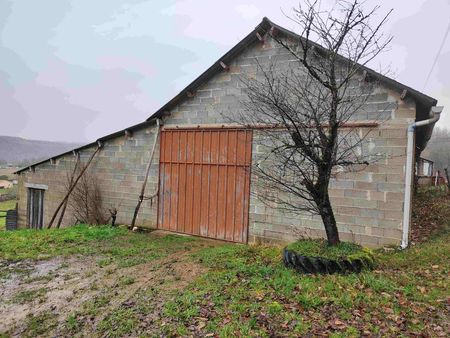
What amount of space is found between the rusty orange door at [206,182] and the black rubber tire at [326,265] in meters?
3.28

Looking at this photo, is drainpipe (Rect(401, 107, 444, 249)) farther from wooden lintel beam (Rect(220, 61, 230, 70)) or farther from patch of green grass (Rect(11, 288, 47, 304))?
patch of green grass (Rect(11, 288, 47, 304))


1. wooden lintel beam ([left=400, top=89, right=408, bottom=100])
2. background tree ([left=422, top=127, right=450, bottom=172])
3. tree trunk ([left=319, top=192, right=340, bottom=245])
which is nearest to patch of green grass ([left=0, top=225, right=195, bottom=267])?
tree trunk ([left=319, top=192, right=340, bottom=245])

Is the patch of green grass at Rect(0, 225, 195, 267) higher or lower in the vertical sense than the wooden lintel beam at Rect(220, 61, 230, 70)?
lower

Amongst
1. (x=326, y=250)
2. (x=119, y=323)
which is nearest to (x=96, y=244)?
(x=119, y=323)

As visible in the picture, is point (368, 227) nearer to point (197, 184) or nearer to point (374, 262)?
point (374, 262)

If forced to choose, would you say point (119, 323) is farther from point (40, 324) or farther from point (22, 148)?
point (22, 148)

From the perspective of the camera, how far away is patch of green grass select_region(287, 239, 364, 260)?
209 inches

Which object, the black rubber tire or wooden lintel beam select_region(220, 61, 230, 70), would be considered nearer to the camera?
the black rubber tire

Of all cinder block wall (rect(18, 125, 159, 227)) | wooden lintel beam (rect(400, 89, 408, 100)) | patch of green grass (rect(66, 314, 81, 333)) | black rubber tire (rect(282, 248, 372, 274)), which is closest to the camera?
patch of green grass (rect(66, 314, 81, 333))

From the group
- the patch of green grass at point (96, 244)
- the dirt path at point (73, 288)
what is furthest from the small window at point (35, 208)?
the dirt path at point (73, 288)

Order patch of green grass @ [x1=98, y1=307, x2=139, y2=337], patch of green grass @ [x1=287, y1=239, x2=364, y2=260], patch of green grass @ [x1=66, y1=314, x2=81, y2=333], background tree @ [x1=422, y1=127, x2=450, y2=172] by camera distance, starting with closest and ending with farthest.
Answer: patch of green grass @ [x1=98, y1=307, x2=139, y2=337]
patch of green grass @ [x1=66, y1=314, x2=81, y2=333]
patch of green grass @ [x1=287, y1=239, x2=364, y2=260]
background tree @ [x1=422, y1=127, x2=450, y2=172]

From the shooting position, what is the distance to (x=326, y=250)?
5.51m

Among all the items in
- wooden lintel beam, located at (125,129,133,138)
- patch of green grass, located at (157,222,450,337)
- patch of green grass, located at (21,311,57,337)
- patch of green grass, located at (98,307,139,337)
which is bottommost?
patch of green grass, located at (21,311,57,337)

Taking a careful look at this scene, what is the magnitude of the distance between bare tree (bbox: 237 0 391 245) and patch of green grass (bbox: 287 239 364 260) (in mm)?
150
